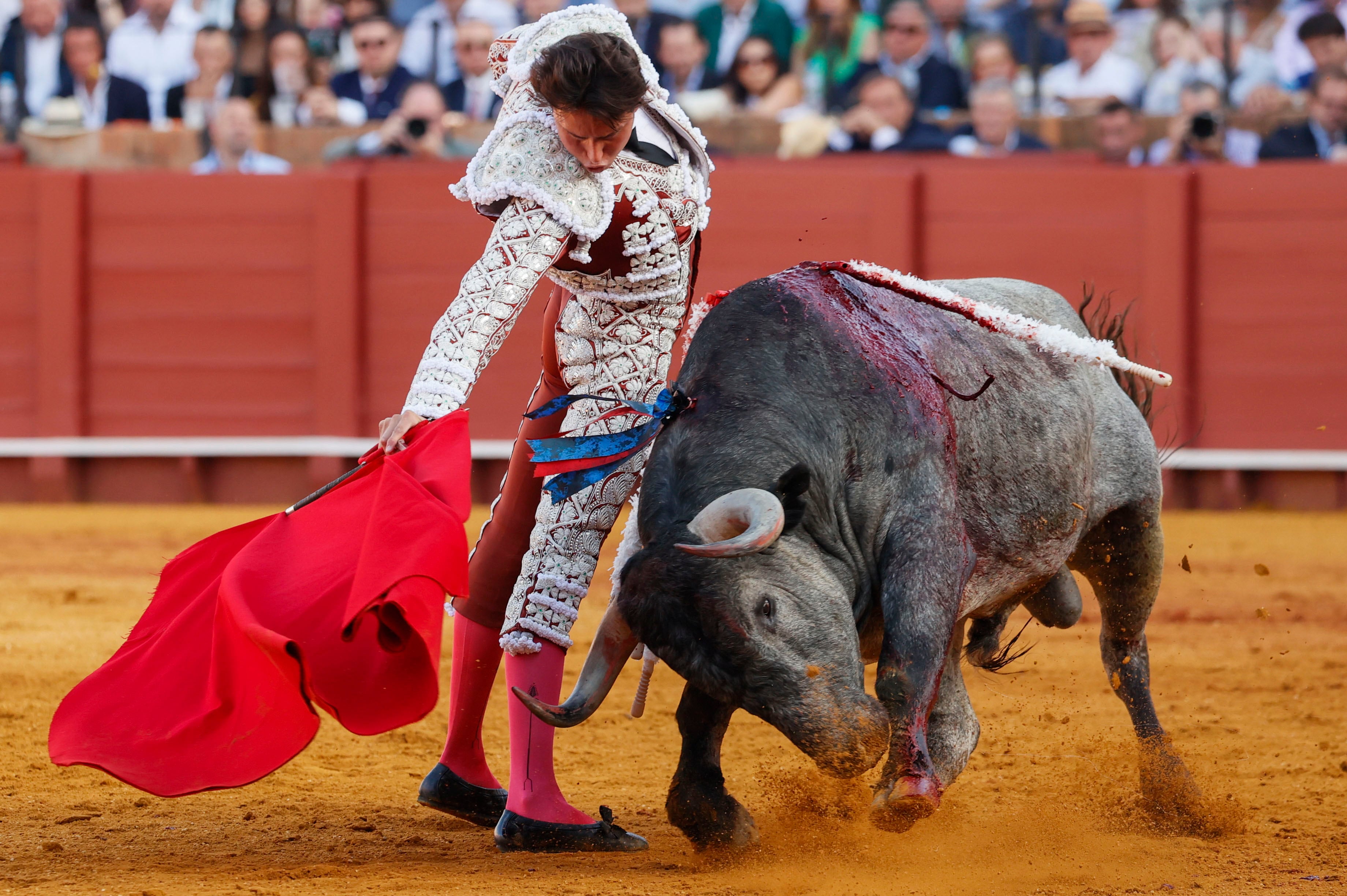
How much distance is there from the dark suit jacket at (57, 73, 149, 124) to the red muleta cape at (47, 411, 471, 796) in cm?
610

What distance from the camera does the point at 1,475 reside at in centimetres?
775

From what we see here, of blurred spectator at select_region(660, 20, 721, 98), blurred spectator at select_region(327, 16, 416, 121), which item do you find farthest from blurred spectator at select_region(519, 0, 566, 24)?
blurred spectator at select_region(327, 16, 416, 121)

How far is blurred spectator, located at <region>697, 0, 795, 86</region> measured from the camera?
7.57 m

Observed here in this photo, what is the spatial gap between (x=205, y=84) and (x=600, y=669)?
645cm

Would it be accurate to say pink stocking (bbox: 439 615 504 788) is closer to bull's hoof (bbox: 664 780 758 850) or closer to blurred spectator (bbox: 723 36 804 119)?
bull's hoof (bbox: 664 780 758 850)

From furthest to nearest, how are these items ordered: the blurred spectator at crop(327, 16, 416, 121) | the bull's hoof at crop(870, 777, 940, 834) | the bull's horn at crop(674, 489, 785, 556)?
the blurred spectator at crop(327, 16, 416, 121) → the bull's hoof at crop(870, 777, 940, 834) → the bull's horn at crop(674, 489, 785, 556)

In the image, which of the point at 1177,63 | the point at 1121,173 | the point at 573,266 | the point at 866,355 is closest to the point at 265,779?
the point at 573,266

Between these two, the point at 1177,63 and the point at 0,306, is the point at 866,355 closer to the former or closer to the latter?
the point at 1177,63

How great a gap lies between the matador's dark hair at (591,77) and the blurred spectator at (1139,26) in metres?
5.72

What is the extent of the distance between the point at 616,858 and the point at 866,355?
87 centimetres

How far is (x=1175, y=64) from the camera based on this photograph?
286 inches

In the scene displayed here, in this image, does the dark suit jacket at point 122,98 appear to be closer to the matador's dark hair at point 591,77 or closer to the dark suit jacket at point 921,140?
Result: the dark suit jacket at point 921,140

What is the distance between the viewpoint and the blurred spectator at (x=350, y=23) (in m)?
8.21

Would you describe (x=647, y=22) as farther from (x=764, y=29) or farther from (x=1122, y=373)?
(x=1122, y=373)
